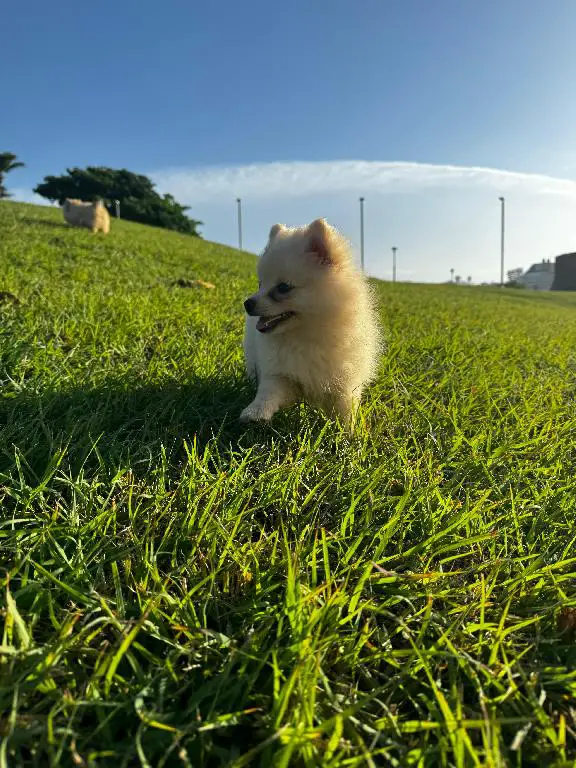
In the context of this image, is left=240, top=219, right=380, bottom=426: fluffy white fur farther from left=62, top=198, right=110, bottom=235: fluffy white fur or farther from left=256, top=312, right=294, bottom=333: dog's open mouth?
left=62, top=198, right=110, bottom=235: fluffy white fur

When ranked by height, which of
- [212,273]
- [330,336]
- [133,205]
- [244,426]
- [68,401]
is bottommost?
[244,426]

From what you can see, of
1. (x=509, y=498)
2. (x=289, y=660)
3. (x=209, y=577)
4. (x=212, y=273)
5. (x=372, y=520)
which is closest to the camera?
(x=289, y=660)

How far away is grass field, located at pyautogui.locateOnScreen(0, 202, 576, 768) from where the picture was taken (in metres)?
0.79

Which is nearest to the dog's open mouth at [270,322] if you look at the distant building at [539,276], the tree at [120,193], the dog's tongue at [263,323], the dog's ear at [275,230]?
the dog's tongue at [263,323]

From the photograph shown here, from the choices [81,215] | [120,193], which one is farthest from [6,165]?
[81,215]

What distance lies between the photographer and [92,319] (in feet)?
10.2

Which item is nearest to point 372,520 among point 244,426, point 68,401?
point 244,426

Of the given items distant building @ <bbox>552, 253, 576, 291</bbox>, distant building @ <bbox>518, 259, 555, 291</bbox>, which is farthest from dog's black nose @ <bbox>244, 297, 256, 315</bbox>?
distant building @ <bbox>518, 259, 555, 291</bbox>

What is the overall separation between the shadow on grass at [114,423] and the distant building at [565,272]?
46.8 metres

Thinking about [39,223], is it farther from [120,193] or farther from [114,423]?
[120,193]

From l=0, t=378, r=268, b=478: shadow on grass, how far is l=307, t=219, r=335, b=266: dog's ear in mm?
765

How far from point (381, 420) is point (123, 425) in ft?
3.80

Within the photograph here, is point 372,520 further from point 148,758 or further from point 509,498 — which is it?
point 148,758

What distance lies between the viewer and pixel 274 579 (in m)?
1.15
